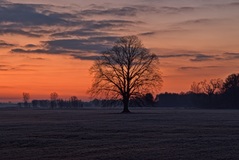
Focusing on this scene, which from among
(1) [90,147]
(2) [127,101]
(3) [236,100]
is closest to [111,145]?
(1) [90,147]

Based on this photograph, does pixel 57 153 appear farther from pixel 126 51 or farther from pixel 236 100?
pixel 236 100

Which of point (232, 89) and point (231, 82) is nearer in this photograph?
point (232, 89)

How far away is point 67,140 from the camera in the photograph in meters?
25.9

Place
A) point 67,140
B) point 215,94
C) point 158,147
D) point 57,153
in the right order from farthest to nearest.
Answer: point 215,94 < point 67,140 < point 158,147 < point 57,153

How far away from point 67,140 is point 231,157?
10.8 m

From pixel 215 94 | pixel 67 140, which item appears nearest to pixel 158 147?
pixel 67 140

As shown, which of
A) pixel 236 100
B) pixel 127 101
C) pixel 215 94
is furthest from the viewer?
pixel 215 94

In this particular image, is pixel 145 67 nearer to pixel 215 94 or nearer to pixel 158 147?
pixel 158 147

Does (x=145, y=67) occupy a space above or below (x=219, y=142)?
above

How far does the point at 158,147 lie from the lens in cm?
2188

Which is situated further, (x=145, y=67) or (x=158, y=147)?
(x=145, y=67)

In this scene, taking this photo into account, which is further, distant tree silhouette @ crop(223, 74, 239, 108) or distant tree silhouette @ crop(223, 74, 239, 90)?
distant tree silhouette @ crop(223, 74, 239, 90)

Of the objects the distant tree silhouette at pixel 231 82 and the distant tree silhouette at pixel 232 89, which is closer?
the distant tree silhouette at pixel 232 89

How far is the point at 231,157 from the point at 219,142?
5.89 m
